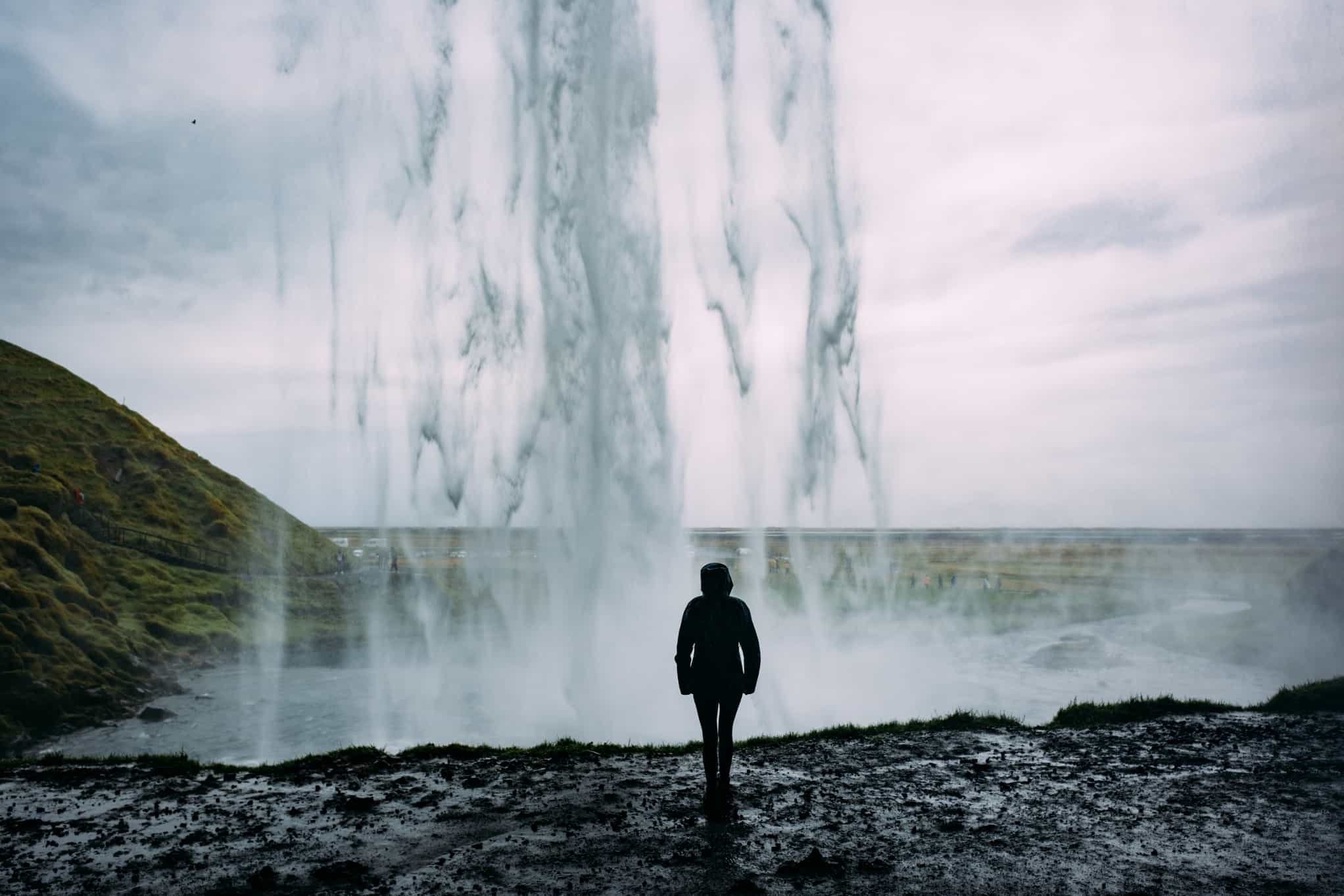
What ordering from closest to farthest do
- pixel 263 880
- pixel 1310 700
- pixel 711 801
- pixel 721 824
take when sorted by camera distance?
pixel 263 880
pixel 721 824
pixel 711 801
pixel 1310 700

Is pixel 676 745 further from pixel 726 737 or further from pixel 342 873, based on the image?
pixel 342 873

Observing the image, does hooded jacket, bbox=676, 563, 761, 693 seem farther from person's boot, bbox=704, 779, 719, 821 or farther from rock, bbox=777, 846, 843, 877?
rock, bbox=777, 846, 843, 877

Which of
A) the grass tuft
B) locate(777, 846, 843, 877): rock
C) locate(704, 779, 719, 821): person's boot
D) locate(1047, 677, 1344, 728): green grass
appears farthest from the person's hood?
the grass tuft

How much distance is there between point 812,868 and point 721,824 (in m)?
1.54

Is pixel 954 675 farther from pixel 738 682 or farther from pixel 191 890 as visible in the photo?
pixel 191 890

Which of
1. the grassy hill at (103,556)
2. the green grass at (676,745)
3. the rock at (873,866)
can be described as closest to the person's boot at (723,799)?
the rock at (873,866)

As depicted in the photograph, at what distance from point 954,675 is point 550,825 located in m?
30.6

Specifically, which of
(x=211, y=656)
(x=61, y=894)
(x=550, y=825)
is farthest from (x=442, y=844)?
(x=211, y=656)

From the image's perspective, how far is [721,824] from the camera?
864 centimetres

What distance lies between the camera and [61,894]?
704 centimetres

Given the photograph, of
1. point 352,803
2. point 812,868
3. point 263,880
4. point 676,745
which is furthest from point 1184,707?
point 263,880

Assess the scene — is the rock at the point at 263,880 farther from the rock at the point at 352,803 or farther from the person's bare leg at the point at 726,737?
the person's bare leg at the point at 726,737

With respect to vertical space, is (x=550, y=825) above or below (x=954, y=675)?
above

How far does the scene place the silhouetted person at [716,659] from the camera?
9.01 metres
